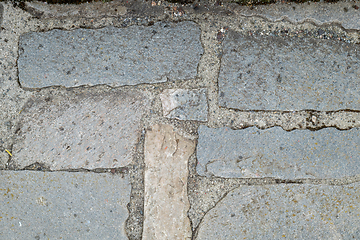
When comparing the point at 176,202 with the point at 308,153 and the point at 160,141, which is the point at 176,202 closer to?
the point at 160,141

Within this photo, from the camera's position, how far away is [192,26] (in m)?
1.51

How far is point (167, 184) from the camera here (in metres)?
1.52

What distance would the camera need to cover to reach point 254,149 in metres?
1.51

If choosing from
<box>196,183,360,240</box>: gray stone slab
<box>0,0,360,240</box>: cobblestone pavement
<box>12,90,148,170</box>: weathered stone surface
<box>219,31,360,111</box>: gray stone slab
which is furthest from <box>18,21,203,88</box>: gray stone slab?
<box>196,183,360,240</box>: gray stone slab

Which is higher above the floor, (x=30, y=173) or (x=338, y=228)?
(x=30, y=173)

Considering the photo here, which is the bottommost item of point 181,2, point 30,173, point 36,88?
point 30,173

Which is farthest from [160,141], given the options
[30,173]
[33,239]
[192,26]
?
[33,239]

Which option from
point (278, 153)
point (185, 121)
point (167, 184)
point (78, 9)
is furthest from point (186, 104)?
point (78, 9)

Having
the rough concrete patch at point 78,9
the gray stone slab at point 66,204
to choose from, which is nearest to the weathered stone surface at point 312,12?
the rough concrete patch at point 78,9

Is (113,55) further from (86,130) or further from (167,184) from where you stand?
(167,184)

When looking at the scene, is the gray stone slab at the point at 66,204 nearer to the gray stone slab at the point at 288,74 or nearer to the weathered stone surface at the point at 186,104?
the weathered stone surface at the point at 186,104

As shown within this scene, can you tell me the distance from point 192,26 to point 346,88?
42.2 inches

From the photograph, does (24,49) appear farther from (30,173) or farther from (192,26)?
(192,26)

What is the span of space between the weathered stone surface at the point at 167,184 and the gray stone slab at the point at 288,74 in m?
0.42
